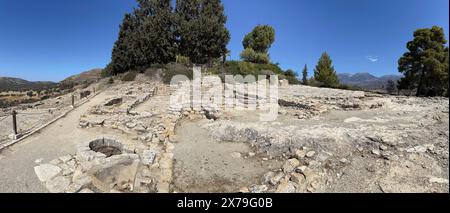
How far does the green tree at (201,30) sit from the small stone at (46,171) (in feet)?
68.3

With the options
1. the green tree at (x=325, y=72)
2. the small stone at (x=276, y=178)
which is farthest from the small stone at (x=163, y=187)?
the green tree at (x=325, y=72)

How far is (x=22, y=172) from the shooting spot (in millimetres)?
4969

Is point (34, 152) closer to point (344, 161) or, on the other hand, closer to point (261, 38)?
point (344, 161)

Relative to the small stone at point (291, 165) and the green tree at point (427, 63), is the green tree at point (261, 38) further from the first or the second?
the small stone at point (291, 165)

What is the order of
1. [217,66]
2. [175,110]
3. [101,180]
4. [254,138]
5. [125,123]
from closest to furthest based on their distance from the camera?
[101,180] → [254,138] → [125,123] → [175,110] → [217,66]

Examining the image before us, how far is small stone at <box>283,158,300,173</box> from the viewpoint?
5309mm

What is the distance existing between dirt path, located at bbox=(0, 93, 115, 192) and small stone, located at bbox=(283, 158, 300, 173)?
5.05 metres

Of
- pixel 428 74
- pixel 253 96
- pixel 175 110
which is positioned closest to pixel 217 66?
pixel 253 96

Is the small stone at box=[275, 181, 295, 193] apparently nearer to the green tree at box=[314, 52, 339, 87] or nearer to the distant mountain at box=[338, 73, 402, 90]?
the distant mountain at box=[338, 73, 402, 90]

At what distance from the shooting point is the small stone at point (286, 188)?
14.8 feet

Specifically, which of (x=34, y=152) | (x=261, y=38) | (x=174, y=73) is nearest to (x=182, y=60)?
(x=174, y=73)
